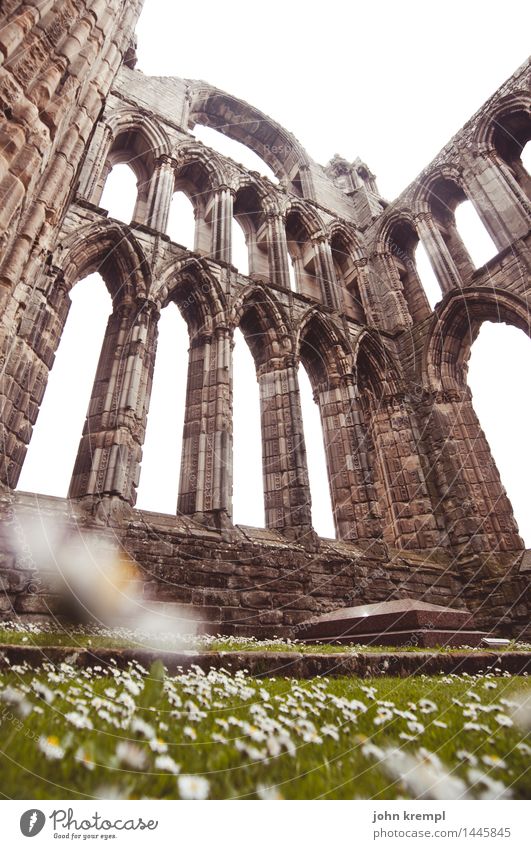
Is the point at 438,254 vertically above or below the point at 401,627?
above

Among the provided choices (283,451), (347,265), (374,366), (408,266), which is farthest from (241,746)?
(408,266)

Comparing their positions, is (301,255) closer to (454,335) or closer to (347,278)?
(347,278)

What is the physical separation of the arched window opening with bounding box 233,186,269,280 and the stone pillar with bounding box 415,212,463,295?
4.74 metres

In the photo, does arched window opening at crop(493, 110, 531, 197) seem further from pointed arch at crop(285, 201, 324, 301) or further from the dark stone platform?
the dark stone platform

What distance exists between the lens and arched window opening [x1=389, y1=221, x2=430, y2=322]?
12794 mm

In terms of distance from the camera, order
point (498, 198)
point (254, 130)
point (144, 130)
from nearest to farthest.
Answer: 1. point (498, 198)
2. point (144, 130)
3. point (254, 130)

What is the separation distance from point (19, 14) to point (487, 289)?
10.3m

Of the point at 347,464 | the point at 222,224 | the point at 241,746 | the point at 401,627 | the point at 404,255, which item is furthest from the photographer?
the point at 404,255

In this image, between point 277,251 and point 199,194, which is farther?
point 199,194

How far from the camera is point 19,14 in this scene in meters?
2.43

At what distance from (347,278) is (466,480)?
26.3ft

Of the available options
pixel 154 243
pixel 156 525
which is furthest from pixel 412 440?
pixel 154 243

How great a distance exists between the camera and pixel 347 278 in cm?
1409

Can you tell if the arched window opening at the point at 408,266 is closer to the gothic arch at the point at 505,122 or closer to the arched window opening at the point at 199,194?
the gothic arch at the point at 505,122
